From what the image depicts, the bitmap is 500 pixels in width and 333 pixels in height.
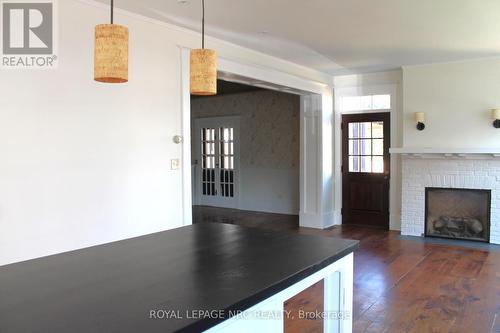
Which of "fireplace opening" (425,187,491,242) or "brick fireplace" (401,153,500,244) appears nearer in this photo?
"brick fireplace" (401,153,500,244)

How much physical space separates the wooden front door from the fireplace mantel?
1.63 ft

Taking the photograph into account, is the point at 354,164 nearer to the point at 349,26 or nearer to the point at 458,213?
the point at 458,213

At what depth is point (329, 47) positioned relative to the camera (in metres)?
5.26

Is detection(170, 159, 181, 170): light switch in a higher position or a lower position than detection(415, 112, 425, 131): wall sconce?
lower

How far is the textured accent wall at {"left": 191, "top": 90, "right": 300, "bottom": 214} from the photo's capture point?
834 centimetres

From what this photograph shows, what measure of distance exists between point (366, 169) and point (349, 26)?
3.34 m

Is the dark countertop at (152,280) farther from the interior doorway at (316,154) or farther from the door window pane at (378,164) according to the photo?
the door window pane at (378,164)

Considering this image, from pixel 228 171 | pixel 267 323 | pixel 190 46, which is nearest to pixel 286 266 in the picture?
pixel 267 323

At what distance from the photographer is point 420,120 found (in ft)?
20.7

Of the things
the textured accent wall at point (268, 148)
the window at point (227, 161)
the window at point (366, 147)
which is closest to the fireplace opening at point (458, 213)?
→ the window at point (366, 147)

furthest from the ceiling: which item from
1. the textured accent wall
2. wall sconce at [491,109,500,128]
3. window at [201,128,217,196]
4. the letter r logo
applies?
window at [201,128,217,196]

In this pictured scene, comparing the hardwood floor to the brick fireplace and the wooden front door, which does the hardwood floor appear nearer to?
the brick fireplace

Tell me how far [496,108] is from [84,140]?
5327 millimetres

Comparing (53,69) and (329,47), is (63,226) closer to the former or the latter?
(53,69)
